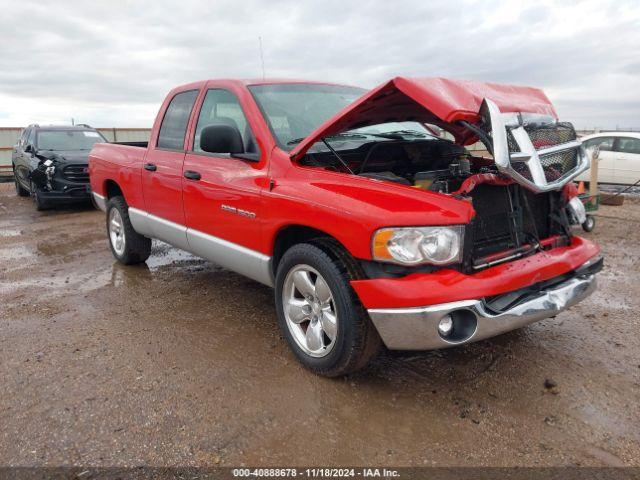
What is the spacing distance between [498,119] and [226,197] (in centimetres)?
189

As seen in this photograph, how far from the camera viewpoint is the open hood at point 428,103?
2.64m

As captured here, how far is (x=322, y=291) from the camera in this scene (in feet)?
9.53

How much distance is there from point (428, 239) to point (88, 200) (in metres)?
8.90

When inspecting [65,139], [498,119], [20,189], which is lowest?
[20,189]

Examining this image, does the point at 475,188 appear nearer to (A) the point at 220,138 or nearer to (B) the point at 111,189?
(A) the point at 220,138

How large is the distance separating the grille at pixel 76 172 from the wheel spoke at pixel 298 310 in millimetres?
7785

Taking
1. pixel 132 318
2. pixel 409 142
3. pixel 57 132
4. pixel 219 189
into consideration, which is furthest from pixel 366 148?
pixel 57 132

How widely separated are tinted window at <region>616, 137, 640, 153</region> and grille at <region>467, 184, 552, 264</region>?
34.8ft

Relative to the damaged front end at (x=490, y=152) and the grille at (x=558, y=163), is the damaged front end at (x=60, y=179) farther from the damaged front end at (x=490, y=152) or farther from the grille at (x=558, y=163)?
the grille at (x=558, y=163)

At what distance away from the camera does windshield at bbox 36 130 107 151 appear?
1031 centimetres

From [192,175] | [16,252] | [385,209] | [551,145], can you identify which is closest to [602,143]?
[551,145]

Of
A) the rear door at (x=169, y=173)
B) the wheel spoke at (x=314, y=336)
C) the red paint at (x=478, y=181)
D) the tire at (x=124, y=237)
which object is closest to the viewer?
the red paint at (x=478, y=181)

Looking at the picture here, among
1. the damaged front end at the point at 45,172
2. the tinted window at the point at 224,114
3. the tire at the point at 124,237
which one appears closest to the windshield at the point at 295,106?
the tinted window at the point at 224,114

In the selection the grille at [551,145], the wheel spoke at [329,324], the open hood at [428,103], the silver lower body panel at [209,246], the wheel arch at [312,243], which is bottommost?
the wheel spoke at [329,324]
